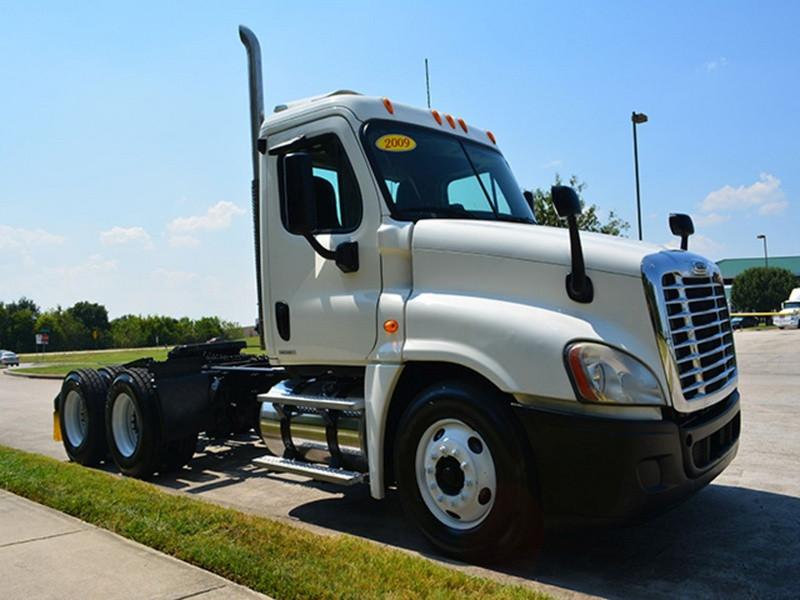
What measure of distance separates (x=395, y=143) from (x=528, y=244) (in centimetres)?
143

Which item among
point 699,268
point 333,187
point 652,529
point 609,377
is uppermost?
point 333,187

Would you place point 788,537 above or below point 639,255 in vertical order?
below

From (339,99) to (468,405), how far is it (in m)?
2.49

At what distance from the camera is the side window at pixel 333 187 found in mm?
5012

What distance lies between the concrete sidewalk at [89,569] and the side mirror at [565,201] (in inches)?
103

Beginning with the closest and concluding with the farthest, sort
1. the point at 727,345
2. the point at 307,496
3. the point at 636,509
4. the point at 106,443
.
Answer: the point at 636,509 < the point at 727,345 < the point at 307,496 < the point at 106,443

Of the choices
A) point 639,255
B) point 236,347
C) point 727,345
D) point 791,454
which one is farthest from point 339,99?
point 791,454

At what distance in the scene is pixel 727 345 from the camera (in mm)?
4668

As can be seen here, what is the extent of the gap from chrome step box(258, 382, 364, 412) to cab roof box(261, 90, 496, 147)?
6.58 feet

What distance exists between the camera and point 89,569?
4.08 meters

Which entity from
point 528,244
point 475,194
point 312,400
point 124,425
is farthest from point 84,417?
point 528,244

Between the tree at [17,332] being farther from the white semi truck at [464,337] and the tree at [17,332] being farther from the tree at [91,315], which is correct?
A: the white semi truck at [464,337]

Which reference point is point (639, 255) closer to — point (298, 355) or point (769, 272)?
point (298, 355)

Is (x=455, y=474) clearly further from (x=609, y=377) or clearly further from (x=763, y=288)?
(x=763, y=288)
